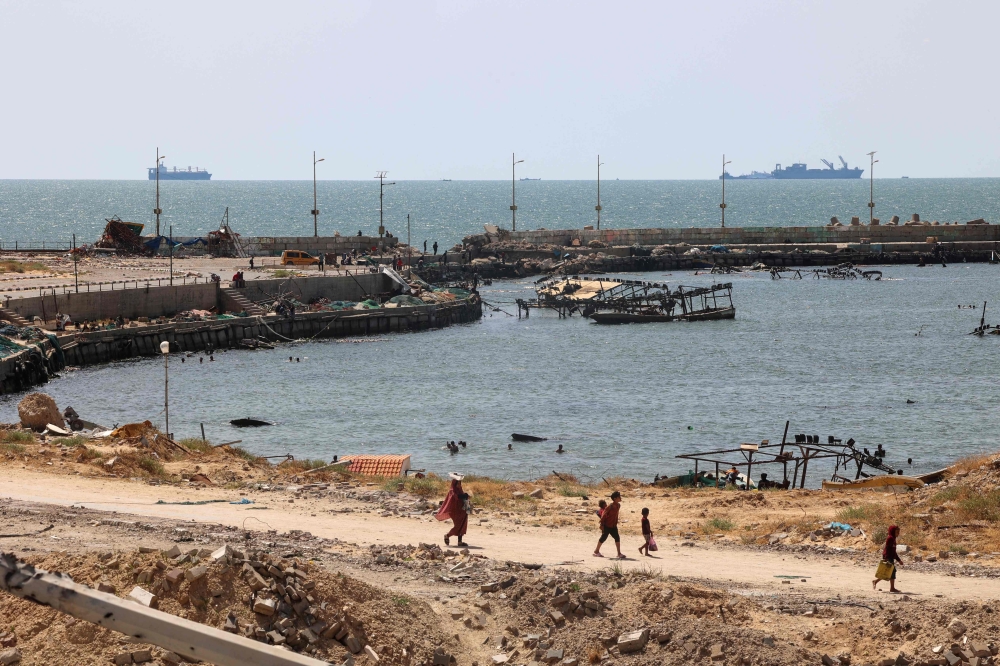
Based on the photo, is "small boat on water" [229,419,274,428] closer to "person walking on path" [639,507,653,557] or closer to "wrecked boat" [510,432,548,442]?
"wrecked boat" [510,432,548,442]

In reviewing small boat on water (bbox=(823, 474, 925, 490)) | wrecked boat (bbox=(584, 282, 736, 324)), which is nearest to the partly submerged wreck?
wrecked boat (bbox=(584, 282, 736, 324))

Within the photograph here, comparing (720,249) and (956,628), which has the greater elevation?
(720,249)

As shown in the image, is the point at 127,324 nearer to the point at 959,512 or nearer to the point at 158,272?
the point at 158,272

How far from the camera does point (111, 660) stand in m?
12.2

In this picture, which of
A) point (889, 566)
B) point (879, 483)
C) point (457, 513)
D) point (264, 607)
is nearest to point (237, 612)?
point (264, 607)

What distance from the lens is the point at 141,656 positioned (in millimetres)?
12211

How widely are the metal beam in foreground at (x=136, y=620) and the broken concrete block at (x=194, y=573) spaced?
4.57 meters

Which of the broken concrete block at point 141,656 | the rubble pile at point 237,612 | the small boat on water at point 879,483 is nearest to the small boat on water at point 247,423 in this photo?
the small boat on water at point 879,483

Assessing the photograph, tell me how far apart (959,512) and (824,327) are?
53407 mm

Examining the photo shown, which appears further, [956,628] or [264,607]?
[956,628]

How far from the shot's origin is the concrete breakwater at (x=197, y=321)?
2076 inches

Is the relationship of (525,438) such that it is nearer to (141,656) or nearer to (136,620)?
(141,656)

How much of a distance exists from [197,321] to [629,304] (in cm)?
2970

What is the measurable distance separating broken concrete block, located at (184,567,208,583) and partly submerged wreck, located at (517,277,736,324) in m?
64.2
